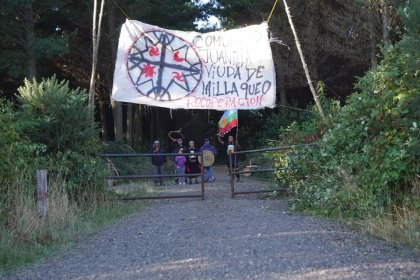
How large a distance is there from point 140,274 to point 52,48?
17722 mm

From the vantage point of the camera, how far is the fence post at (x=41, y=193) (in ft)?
27.2

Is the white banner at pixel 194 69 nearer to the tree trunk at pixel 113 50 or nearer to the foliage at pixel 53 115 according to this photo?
the foliage at pixel 53 115

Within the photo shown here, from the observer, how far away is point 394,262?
19.0 feet

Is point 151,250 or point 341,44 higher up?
point 341,44

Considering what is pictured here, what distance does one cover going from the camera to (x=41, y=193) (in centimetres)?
850

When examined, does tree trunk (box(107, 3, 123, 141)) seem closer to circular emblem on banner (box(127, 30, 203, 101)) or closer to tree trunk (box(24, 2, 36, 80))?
tree trunk (box(24, 2, 36, 80))

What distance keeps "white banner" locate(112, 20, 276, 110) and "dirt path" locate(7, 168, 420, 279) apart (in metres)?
3.14

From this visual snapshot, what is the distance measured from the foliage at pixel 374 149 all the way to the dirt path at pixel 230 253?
70 centimetres

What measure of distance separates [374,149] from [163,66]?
4.96m

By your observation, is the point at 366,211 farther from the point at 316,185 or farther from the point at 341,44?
the point at 341,44

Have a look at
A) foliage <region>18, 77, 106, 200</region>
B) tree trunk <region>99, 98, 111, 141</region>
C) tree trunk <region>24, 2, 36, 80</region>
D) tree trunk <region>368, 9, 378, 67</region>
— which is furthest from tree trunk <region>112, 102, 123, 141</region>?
foliage <region>18, 77, 106, 200</region>

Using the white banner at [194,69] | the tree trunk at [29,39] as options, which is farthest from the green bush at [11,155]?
the tree trunk at [29,39]

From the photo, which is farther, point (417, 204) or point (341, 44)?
point (341, 44)

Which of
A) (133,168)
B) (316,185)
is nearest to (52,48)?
(133,168)
